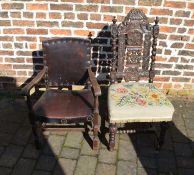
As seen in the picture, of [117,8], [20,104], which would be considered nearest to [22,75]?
[20,104]

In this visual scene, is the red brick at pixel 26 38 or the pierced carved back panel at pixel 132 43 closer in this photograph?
the pierced carved back panel at pixel 132 43

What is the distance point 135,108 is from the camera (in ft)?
10.2

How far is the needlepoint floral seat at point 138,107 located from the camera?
3096 millimetres

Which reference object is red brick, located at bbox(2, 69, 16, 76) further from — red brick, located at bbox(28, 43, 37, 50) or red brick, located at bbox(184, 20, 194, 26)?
red brick, located at bbox(184, 20, 194, 26)

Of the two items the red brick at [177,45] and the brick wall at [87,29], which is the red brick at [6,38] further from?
the red brick at [177,45]

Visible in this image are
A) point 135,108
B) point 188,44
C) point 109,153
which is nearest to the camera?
point 135,108

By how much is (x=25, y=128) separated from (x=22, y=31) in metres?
1.30

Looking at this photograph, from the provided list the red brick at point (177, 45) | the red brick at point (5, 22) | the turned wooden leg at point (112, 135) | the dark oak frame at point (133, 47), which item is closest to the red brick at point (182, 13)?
the red brick at point (177, 45)

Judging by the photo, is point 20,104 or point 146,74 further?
point 20,104

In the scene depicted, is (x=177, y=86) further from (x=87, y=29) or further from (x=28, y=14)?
(x=28, y=14)

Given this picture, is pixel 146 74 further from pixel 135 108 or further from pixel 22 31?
pixel 22 31

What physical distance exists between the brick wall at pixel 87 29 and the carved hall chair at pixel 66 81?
1.53 feet

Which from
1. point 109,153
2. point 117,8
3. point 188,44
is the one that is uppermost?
point 117,8

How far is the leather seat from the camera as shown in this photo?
311 cm
